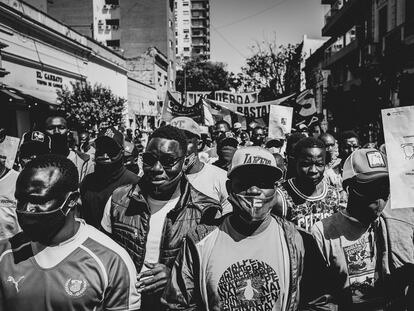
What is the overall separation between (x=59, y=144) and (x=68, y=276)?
3.71m

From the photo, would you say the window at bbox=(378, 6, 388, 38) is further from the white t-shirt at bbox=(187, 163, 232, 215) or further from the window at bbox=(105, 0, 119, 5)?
the window at bbox=(105, 0, 119, 5)

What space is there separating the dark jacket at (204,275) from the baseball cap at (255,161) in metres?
0.31

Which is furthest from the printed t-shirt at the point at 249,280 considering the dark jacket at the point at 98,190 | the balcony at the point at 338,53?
the balcony at the point at 338,53

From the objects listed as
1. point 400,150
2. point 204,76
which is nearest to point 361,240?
point 400,150

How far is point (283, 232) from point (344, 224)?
53 centimetres

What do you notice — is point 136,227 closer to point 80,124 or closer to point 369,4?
point 80,124

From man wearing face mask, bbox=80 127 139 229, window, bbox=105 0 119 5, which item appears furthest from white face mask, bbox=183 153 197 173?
window, bbox=105 0 119 5

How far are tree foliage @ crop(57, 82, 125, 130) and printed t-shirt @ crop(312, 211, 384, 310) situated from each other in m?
17.3

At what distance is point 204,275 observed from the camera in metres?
2.16

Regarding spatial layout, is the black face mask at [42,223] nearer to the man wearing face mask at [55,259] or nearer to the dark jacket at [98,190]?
the man wearing face mask at [55,259]

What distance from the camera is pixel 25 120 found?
17.6 meters

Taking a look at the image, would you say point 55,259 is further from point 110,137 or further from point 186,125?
point 186,125

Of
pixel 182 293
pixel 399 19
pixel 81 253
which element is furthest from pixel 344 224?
pixel 399 19

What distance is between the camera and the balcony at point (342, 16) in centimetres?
2973
